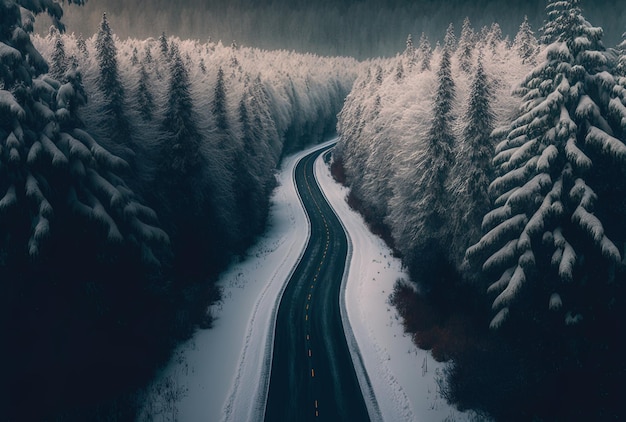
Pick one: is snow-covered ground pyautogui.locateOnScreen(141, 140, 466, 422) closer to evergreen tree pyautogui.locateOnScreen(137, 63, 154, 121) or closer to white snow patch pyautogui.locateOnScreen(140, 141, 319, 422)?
white snow patch pyautogui.locateOnScreen(140, 141, 319, 422)

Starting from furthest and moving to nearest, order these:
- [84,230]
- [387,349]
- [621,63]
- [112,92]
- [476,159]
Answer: [112,92]
[387,349]
[476,159]
[621,63]
[84,230]

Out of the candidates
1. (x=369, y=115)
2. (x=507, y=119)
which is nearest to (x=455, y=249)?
(x=507, y=119)

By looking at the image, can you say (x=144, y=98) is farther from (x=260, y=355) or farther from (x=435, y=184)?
(x=435, y=184)

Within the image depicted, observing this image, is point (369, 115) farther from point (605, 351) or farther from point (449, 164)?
point (605, 351)

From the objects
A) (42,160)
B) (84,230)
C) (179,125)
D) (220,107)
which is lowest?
(220,107)

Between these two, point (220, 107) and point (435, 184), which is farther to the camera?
point (220, 107)

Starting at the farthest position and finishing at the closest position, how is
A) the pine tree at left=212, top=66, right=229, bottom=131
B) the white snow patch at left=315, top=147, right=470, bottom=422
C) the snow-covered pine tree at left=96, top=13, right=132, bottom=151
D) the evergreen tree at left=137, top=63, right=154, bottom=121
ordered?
the pine tree at left=212, top=66, right=229, bottom=131 → the evergreen tree at left=137, top=63, right=154, bottom=121 → the snow-covered pine tree at left=96, top=13, right=132, bottom=151 → the white snow patch at left=315, top=147, right=470, bottom=422

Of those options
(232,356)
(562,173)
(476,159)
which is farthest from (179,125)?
(562,173)

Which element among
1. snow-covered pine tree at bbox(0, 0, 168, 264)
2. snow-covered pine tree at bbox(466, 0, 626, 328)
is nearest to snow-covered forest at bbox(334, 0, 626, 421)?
snow-covered pine tree at bbox(466, 0, 626, 328)
